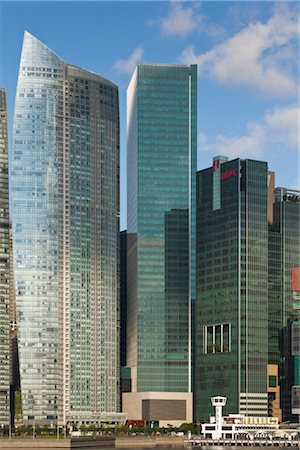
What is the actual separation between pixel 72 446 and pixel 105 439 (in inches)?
619

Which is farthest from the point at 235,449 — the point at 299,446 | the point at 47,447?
the point at 47,447

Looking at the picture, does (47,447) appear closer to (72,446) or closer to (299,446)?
(72,446)

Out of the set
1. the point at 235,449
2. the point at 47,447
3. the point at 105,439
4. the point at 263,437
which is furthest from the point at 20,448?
the point at 263,437

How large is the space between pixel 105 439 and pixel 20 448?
2161 cm

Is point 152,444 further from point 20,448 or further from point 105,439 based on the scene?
point 20,448

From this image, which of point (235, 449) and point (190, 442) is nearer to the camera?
point (235, 449)

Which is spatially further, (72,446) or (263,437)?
(263,437)

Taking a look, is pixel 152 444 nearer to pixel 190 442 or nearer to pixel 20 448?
pixel 190 442

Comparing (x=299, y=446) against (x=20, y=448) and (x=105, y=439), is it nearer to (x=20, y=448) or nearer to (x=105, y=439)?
(x=105, y=439)

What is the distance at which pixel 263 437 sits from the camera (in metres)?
198

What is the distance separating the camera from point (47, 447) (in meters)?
176

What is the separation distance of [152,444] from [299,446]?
26.3 meters

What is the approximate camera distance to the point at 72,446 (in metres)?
177

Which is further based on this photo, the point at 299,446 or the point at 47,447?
the point at 299,446
